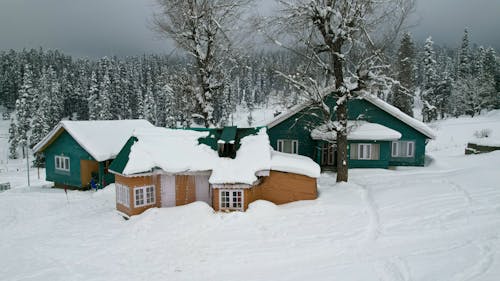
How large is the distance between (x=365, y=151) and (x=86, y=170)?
2043 cm

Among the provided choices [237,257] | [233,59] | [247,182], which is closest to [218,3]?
[233,59]

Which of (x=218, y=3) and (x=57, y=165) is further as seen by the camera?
(x=57, y=165)

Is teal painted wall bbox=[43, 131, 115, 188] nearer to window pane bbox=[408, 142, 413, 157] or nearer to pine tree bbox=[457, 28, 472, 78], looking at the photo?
window pane bbox=[408, 142, 413, 157]

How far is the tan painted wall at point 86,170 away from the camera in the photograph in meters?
22.2

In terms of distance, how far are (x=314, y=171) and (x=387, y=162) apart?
33.3 feet

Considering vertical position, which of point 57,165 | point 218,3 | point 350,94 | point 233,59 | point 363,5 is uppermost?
point 218,3

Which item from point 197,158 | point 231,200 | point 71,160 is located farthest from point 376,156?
point 71,160

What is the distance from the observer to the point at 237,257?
9.98 meters

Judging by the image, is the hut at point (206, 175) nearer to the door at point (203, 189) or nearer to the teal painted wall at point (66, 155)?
the door at point (203, 189)

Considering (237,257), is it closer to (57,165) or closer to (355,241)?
(355,241)

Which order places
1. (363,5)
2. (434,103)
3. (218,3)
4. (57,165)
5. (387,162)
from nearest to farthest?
(363,5), (218,3), (387,162), (57,165), (434,103)

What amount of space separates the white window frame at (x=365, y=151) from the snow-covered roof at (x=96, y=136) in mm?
15331

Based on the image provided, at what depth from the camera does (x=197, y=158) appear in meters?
15.4

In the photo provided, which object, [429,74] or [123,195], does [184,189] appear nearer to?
[123,195]
